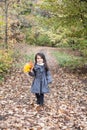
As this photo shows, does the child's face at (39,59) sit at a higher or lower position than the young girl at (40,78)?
higher

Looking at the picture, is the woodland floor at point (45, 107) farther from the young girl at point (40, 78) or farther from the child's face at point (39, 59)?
the child's face at point (39, 59)

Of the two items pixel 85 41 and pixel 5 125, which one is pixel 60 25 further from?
pixel 5 125

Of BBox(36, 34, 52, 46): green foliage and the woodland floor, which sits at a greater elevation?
BBox(36, 34, 52, 46): green foliage

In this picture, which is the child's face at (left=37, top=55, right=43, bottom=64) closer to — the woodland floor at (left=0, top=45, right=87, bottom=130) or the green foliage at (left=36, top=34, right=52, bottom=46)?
the woodland floor at (left=0, top=45, right=87, bottom=130)

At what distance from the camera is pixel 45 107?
9352 mm

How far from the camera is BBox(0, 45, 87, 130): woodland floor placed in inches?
305

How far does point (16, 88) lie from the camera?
1266 centimetres

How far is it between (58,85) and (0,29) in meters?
7.99

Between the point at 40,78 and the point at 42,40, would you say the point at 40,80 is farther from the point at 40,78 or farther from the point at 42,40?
the point at 42,40

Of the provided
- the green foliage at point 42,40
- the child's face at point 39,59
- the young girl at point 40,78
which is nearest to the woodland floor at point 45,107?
the young girl at point 40,78

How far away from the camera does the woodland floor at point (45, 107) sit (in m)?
7.76

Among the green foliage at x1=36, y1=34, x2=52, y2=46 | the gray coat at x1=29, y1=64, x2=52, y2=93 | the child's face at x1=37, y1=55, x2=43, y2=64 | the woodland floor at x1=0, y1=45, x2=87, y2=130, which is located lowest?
the woodland floor at x1=0, y1=45, x2=87, y2=130

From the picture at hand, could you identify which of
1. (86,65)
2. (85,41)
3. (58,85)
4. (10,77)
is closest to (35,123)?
(58,85)

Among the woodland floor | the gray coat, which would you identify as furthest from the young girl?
the woodland floor
